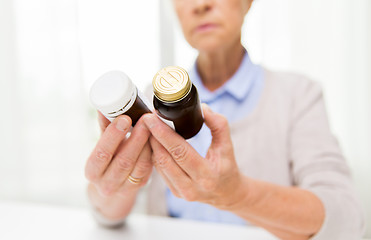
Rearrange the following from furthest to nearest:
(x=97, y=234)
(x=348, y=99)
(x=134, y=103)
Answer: (x=348, y=99), (x=97, y=234), (x=134, y=103)

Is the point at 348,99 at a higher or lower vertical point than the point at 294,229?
lower

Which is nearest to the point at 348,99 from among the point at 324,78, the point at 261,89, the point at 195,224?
the point at 324,78

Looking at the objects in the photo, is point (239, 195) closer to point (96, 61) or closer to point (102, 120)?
point (102, 120)

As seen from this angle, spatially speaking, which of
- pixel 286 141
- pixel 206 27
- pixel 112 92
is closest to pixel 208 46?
pixel 206 27

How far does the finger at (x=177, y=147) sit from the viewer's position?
0.27 m

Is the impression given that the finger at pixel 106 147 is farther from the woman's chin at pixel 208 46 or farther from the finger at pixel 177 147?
the woman's chin at pixel 208 46

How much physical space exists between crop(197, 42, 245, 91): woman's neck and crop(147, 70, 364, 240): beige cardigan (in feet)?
0.24

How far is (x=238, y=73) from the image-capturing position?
63cm

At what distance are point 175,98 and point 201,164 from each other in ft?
0.29

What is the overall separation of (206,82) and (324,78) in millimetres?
465

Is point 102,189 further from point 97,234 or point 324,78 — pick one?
point 324,78

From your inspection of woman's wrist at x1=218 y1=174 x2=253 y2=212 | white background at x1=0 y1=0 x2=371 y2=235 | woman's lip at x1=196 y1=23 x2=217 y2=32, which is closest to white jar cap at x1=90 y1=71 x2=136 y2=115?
woman's wrist at x1=218 y1=174 x2=253 y2=212

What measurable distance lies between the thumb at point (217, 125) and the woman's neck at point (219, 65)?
31cm

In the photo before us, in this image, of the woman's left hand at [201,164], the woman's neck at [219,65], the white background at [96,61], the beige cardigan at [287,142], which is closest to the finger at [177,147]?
the woman's left hand at [201,164]
